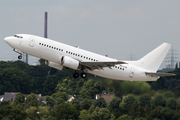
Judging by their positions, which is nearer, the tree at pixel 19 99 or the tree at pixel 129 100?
the tree at pixel 129 100

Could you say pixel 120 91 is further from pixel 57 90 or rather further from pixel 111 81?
pixel 57 90

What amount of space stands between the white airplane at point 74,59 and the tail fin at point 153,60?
30 centimetres

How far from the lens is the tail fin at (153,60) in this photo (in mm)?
57844

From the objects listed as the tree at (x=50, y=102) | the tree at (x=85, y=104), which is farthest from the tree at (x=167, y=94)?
the tree at (x=50, y=102)

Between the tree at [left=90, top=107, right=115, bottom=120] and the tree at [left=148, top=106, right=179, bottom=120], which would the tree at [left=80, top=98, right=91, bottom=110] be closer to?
the tree at [left=90, top=107, right=115, bottom=120]

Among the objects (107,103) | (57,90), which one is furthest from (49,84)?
(107,103)

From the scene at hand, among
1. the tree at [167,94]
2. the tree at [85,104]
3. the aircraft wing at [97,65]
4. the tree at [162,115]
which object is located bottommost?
the tree at [162,115]

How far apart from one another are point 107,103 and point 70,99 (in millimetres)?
22204

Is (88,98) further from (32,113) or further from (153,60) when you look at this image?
(153,60)

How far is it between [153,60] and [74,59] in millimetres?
12299

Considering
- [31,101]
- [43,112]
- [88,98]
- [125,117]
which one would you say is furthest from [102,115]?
[31,101]

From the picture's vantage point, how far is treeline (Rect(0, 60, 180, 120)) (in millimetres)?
63250

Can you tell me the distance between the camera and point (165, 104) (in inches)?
2667

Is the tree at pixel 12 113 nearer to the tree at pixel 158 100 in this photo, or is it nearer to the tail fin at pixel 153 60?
the tree at pixel 158 100
